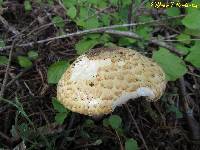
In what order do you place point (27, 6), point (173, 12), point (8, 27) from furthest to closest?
point (27, 6) < point (8, 27) < point (173, 12)

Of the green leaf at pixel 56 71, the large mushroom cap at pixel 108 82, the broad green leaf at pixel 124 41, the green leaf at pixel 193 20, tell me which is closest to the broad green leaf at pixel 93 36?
the broad green leaf at pixel 124 41

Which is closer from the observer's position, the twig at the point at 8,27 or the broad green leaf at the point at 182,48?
the broad green leaf at the point at 182,48

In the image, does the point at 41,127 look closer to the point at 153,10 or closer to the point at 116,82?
the point at 116,82

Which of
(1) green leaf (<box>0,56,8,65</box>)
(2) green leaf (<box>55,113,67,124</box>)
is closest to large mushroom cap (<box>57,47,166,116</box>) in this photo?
(2) green leaf (<box>55,113,67,124</box>)

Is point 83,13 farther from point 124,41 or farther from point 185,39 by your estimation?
point 185,39

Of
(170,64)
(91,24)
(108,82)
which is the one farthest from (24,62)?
(170,64)

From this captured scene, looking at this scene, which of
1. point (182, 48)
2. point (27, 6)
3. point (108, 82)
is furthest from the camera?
point (27, 6)

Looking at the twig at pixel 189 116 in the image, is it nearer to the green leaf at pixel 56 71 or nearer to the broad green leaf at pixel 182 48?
the broad green leaf at pixel 182 48

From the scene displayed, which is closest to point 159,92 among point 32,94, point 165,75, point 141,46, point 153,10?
point 165,75
